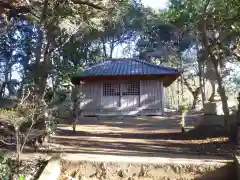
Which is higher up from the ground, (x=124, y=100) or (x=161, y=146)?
(x=124, y=100)

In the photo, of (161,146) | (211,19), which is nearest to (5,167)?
(161,146)

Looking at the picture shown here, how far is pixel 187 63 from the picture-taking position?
3200 cm

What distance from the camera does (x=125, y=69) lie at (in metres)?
20.1

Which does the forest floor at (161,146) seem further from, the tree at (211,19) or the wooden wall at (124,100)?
the wooden wall at (124,100)

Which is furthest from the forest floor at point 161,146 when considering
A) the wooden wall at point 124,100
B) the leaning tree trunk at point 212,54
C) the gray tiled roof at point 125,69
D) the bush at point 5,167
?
the wooden wall at point 124,100

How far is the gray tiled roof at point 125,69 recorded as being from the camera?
19141 millimetres

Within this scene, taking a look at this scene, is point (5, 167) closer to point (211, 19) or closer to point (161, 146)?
point (161, 146)

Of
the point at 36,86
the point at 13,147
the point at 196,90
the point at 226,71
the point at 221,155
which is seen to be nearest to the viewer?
the point at 221,155

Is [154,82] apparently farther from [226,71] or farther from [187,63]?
[187,63]

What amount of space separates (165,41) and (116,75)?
13870mm

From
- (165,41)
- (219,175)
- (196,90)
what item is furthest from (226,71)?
(219,175)

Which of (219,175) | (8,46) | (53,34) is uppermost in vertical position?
(8,46)

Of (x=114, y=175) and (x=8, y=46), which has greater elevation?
(x=8, y=46)

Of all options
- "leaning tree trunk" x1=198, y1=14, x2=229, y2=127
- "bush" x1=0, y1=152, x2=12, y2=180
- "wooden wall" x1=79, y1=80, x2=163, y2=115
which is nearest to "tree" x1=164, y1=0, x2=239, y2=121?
"leaning tree trunk" x1=198, y1=14, x2=229, y2=127
